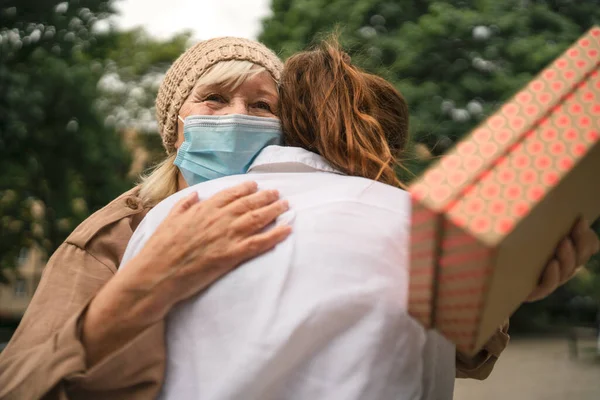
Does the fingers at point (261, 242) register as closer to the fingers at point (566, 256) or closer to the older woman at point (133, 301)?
the older woman at point (133, 301)

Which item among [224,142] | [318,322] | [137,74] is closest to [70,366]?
[318,322]

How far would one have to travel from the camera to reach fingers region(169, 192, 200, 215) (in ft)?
5.41

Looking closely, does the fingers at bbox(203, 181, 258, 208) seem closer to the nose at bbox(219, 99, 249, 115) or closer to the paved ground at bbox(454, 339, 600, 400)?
the nose at bbox(219, 99, 249, 115)

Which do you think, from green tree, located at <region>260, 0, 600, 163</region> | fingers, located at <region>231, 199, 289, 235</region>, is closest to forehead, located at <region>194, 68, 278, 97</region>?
fingers, located at <region>231, 199, 289, 235</region>

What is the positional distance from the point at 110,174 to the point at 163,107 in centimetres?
1553

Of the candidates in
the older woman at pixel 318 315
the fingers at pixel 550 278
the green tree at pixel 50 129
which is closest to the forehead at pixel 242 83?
the older woman at pixel 318 315

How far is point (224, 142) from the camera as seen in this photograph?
2.13 meters

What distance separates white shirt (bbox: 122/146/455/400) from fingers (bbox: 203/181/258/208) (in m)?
0.13

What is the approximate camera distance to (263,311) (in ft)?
4.69

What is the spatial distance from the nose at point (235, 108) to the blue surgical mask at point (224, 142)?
7 centimetres

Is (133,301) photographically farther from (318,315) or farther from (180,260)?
(318,315)

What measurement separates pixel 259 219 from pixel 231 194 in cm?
12

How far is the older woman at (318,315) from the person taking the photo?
1.41 meters

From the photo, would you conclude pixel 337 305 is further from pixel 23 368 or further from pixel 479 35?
pixel 479 35
